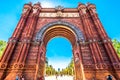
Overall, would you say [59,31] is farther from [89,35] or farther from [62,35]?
[89,35]

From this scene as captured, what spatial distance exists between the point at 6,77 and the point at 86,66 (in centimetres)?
882

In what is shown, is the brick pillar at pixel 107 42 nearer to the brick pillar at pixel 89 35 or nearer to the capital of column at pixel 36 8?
the brick pillar at pixel 89 35

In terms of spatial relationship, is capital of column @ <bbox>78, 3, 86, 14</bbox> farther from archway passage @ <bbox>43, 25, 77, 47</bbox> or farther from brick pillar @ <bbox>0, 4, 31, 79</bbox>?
brick pillar @ <bbox>0, 4, 31, 79</bbox>

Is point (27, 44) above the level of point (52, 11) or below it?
below

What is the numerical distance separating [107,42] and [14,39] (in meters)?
11.6

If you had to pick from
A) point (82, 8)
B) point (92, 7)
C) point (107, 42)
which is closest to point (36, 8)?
point (82, 8)

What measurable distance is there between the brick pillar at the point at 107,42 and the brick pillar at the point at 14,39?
983 centimetres

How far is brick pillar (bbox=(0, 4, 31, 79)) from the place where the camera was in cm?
1295

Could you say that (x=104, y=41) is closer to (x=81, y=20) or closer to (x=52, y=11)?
(x=81, y=20)

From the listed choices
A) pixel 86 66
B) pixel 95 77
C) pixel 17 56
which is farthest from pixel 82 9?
pixel 17 56

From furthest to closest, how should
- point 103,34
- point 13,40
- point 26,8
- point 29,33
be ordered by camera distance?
1. point 26,8
2. point 29,33
3. point 103,34
4. point 13,40

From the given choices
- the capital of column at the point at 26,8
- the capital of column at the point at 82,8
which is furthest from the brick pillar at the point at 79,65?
the capital of column at the point at 26,8

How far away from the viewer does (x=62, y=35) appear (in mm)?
19984

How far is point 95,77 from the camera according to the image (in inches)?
489
